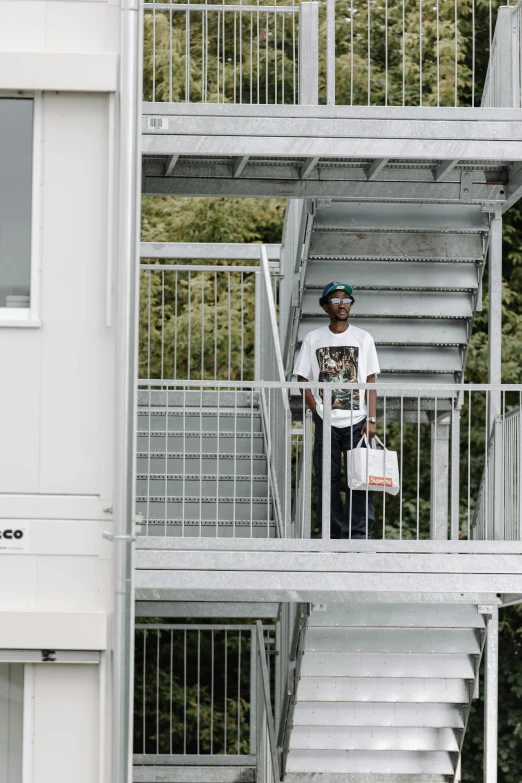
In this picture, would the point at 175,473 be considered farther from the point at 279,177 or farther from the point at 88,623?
the point at 88,623

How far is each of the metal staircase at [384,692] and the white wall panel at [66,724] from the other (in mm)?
3261

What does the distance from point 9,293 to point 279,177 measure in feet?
10.4

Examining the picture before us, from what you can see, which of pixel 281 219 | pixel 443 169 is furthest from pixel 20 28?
pixel 281 219

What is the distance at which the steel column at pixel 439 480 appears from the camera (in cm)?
1153

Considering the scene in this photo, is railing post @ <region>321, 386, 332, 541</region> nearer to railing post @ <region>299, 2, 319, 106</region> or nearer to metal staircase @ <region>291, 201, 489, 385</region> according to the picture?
metal staircase @ <region>291, 201, 489, 385</region>

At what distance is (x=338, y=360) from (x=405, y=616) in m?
2.35

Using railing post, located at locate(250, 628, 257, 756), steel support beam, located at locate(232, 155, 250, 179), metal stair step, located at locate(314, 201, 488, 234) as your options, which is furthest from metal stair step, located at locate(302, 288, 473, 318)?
railing post, located at locate(250, 628, 257, 756)

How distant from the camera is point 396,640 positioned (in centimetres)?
1104

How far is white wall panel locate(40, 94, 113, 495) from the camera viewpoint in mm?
7430

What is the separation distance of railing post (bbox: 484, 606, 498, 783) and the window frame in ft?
16.0

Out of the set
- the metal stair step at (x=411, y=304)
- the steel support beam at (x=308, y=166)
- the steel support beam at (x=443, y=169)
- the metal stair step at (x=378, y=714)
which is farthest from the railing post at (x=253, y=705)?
the steel support beam at (x=443, y=169)

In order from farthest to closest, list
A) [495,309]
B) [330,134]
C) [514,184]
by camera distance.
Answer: [495,309]
[514,184]
[330,134]

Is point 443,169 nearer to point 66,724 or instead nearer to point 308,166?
point 308,166

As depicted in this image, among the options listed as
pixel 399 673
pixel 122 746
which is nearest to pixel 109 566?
pixel 122 746
